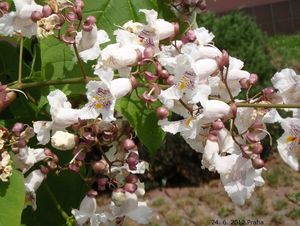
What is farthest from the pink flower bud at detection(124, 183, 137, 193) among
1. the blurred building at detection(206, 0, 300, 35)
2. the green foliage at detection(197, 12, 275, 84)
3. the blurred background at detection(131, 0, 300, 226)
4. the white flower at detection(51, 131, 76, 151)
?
the blurred building at detection(206, 0, 300, 35)

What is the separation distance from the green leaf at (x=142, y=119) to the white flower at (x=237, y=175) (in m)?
0.11

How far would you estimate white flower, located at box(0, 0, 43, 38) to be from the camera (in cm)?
91

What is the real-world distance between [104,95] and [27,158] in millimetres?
166

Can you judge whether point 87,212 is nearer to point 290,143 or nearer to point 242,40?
point 290,143

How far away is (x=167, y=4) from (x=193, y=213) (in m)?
2.97

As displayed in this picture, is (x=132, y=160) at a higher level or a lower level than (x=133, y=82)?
lower

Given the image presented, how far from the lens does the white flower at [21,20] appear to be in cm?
91

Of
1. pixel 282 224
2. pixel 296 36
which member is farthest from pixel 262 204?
pixel 296 36

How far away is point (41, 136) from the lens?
909 mm

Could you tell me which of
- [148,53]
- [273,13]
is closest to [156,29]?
[148,53]

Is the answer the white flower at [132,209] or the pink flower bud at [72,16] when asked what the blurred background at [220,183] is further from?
the pink flower bud at [72,16]

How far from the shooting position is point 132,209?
1.02 meters

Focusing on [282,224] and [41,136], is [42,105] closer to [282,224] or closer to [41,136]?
[41,136]

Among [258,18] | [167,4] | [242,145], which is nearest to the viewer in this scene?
[242,145]
